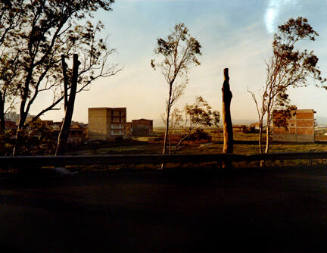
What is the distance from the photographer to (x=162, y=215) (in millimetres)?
4922

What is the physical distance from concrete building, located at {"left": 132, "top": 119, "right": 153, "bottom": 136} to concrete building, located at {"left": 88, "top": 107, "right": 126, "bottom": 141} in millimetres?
20042

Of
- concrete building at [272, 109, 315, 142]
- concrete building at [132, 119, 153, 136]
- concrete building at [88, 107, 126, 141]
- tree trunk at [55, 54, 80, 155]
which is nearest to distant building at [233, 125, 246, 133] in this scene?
concrete building at [132, 119, 153, 136]

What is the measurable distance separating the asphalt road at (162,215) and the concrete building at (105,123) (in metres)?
58.5

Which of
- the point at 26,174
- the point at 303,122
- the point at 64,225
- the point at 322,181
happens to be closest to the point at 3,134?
the point at 26,174

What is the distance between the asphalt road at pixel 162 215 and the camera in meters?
3.70

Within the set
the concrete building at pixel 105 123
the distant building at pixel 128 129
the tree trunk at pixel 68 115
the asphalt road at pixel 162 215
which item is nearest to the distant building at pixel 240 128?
the distant building at pixel 128 129

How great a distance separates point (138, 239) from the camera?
12.6 ft

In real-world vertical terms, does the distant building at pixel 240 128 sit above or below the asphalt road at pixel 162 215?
above

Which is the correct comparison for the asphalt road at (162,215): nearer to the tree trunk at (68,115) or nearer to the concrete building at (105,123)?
the tree trunk at (68,115)

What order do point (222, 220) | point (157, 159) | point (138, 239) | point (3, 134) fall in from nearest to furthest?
point (138, 239) < point (222, 220) < point (157, 159) < point (3, 134)

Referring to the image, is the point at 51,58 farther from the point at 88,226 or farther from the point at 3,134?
the point at 88,226

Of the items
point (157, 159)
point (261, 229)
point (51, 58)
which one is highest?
point (51, 58)

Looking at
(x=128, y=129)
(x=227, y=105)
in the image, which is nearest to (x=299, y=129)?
(x=227, y=105)

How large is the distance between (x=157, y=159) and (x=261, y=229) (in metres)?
5.61
